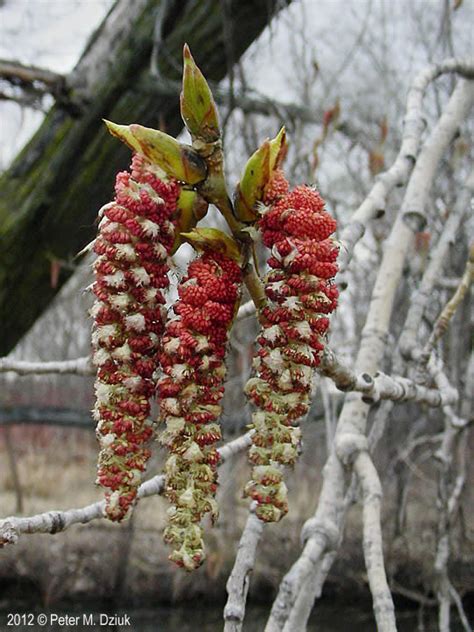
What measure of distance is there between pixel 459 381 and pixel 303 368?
310 cm

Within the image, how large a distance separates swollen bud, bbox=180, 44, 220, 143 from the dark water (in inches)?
147

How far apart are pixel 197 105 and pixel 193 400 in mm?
235

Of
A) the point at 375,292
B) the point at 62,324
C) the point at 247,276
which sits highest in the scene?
the point at 62,324

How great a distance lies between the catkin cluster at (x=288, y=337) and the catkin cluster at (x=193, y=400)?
3 cm

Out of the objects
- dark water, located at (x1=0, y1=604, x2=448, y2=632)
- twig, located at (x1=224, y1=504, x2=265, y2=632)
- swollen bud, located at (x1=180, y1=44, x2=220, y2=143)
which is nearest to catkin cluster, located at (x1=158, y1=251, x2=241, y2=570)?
swollen bud, located at (x1=180, y1=44, x2=220, y2=143)

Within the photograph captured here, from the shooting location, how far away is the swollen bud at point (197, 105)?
61 centimetres

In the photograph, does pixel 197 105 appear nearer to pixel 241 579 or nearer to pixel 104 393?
pixel 104 393

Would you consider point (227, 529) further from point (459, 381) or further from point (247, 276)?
point (247, 276)

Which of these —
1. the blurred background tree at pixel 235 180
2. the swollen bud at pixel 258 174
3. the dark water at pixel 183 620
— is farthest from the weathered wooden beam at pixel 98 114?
the dark water at pixel 183 620

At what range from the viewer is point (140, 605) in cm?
478

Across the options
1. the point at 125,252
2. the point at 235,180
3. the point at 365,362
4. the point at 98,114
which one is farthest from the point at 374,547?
the point at 235,180

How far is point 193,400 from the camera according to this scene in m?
0.60

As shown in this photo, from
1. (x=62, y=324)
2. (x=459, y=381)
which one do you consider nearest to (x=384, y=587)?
(x=459, y=381)

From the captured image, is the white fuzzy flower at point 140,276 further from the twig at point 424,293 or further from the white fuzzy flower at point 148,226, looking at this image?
the twig at point 424,293
